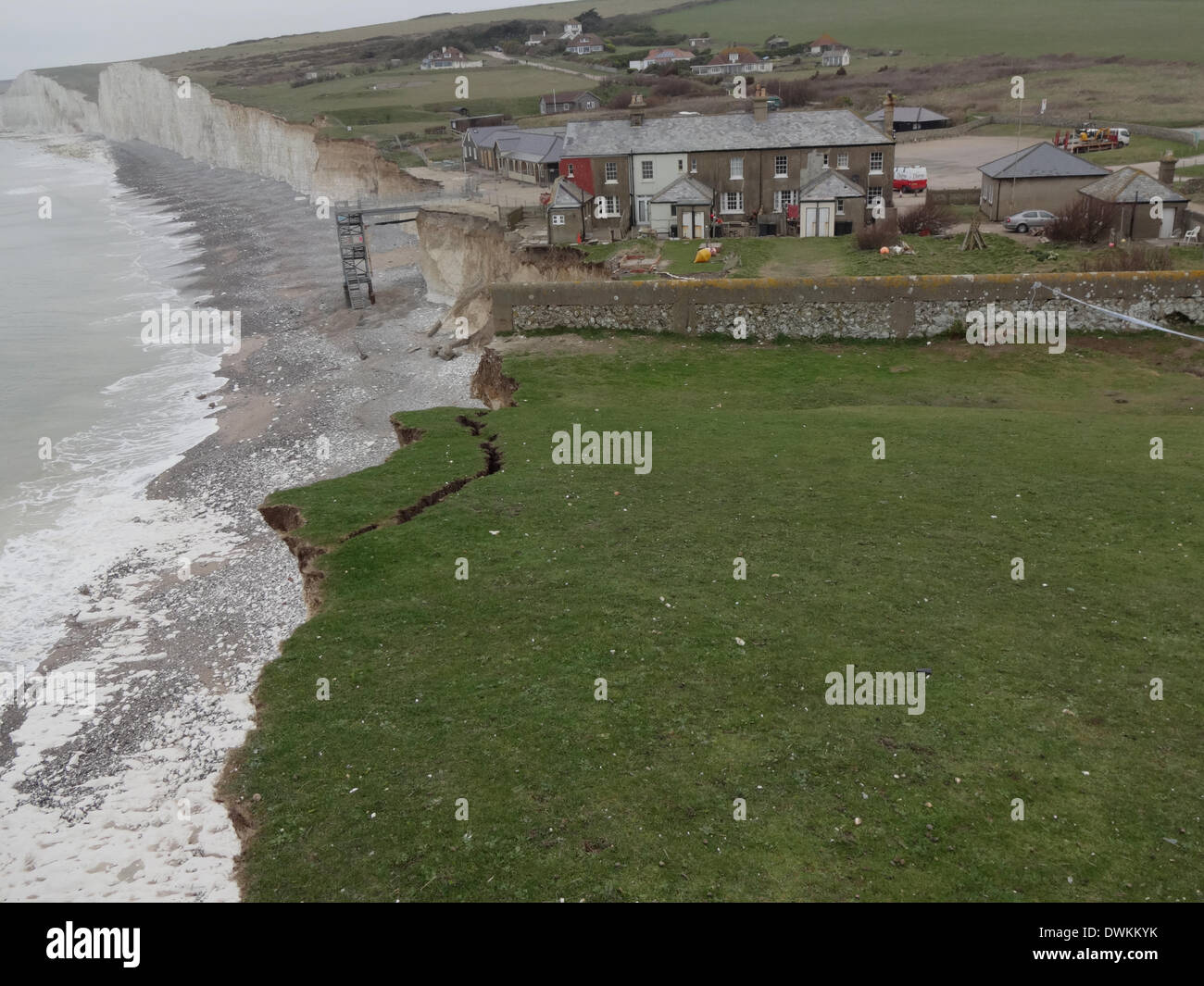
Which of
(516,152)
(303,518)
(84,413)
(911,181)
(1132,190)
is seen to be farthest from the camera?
(516,152)

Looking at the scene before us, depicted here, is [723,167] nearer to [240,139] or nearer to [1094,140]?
[1094,140]

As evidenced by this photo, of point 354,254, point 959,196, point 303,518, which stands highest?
point 959,196

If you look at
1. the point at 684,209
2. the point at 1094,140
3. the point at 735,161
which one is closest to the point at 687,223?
the point at 684,209

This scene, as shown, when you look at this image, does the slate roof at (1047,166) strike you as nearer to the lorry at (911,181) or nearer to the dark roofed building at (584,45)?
the lorry at (911,181)

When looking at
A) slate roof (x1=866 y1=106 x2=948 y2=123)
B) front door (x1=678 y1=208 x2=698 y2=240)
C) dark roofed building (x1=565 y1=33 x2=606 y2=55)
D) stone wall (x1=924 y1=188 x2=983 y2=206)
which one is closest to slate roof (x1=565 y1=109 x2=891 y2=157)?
stone wall (x1=924 y1=188 x2=983 y2=206)

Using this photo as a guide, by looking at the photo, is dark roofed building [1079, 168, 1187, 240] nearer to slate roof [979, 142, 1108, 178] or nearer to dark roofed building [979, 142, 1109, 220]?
dark roofed building [979, 142, 1109, 220]
